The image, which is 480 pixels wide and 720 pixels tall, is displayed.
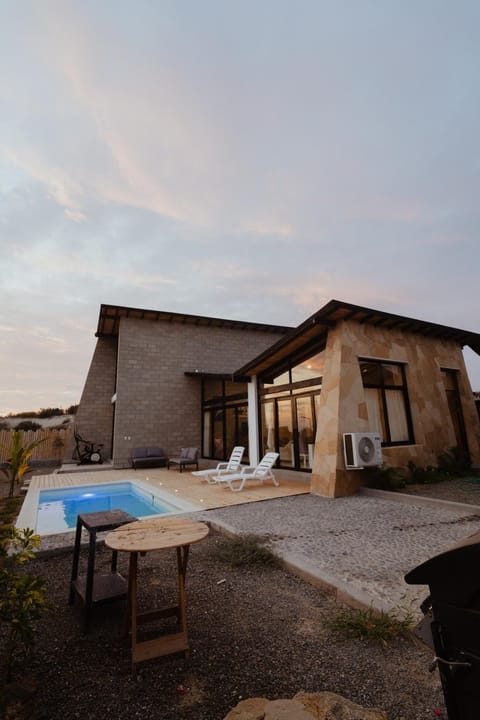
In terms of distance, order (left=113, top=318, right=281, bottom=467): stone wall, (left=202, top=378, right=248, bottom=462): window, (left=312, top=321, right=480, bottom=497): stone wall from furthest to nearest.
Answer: (left=113, top=318, right=281, bottom=467): stone wall, (left=202, top=378, right=248, bottom=462): window, (left=312, top=321, right=480, bottom=497): stone wall

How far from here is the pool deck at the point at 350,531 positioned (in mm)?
3051

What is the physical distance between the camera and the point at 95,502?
8.92m

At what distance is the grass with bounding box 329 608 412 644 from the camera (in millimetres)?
2365

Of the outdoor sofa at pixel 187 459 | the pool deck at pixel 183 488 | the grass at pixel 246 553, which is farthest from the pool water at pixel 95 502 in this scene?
the grass at pixel 246 553

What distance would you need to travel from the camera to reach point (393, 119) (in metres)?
8.65

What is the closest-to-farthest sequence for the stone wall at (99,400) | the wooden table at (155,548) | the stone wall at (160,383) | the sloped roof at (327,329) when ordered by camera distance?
the wooden table at (155,548) < the sloped roof at (327,329) < the stone wall at (160,383) < the stone wall at (99,400)

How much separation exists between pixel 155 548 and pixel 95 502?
810cm

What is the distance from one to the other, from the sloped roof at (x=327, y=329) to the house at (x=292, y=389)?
36mm

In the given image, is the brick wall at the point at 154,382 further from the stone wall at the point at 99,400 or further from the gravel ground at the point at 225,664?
the gravel ground at the point at 225,664

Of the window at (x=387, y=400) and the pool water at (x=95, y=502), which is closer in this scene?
the pool water at (x=95, y=502)

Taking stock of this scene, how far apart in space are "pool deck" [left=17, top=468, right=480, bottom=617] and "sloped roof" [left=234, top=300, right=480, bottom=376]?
377cm

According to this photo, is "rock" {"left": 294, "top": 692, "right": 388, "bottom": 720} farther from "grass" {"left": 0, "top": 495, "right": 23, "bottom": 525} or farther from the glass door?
the glass door

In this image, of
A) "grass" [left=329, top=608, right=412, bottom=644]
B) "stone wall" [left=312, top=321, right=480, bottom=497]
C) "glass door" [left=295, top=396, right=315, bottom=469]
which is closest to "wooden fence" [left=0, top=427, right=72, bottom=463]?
"glass door" [left=295, top=396, right=315, bottom=469]

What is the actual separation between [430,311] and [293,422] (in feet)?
43.3
